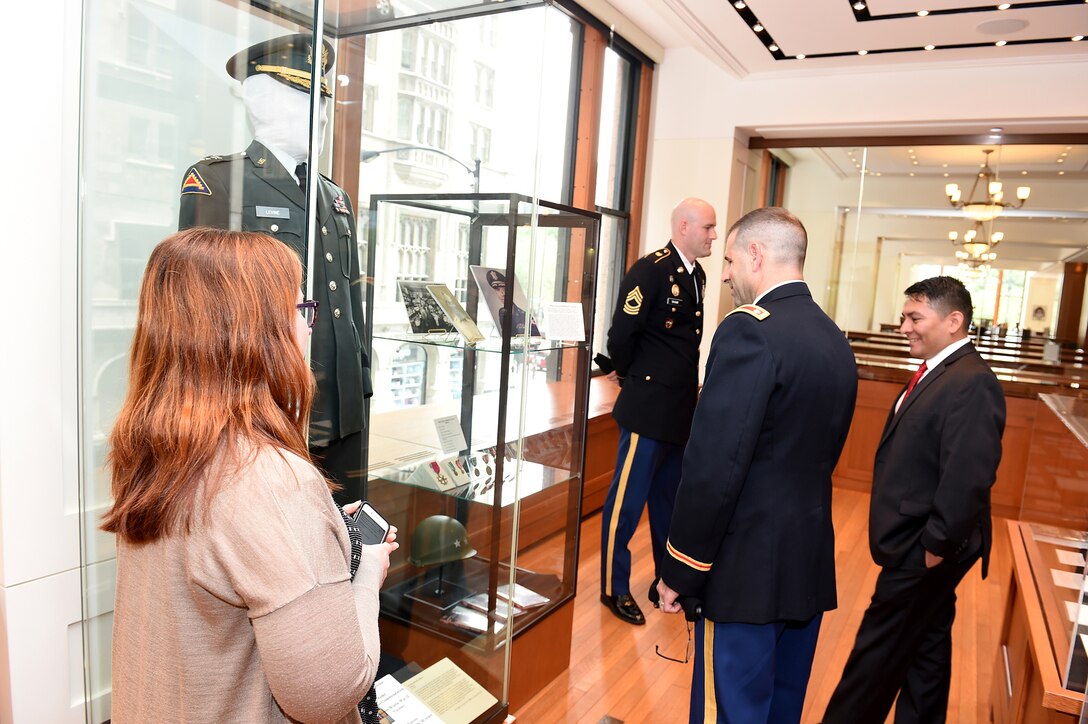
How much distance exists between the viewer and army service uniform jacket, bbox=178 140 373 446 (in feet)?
4.59

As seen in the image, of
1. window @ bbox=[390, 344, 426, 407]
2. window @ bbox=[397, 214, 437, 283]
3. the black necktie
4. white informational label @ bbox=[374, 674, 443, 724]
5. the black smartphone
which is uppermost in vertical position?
the black necktie

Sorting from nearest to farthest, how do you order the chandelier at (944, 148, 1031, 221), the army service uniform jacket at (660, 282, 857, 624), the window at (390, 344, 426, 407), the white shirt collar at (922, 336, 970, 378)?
the army service uniform jacket at (660, 282, 857, 624) → the window at (390, 344, 426, 407) → the white shirt collar at (922, 336, 970, 378) → the chandelier at (944, 148, 1031, 221)

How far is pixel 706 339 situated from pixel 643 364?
281 cm

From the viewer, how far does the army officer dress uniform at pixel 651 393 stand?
10.4ft

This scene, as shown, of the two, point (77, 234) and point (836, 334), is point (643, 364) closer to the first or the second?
point (836, 334)

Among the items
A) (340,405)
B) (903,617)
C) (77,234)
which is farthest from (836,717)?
(77,234)

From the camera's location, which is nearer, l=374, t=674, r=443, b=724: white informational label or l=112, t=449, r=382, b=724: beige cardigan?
l=112, t=449, r=382, b=724: beige cardigan

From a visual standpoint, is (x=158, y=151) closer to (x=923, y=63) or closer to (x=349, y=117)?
(x=349, y=117)

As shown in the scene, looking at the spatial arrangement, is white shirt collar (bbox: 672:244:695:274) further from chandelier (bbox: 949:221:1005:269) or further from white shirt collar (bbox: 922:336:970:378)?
chandelier (bbox: 949:221:1005:269)

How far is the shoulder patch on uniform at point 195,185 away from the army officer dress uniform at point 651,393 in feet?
6.80

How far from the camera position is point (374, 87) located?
1725 millimetres

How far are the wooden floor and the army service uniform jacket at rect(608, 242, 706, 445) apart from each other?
2.94 ft

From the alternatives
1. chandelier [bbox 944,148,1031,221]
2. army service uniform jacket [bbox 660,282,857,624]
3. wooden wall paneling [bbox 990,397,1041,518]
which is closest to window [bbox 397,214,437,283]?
army service uniform jacket [bbox 660,282,857,624]

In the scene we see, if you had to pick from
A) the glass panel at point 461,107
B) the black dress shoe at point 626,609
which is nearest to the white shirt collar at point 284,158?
the glass panel at point 461,107
